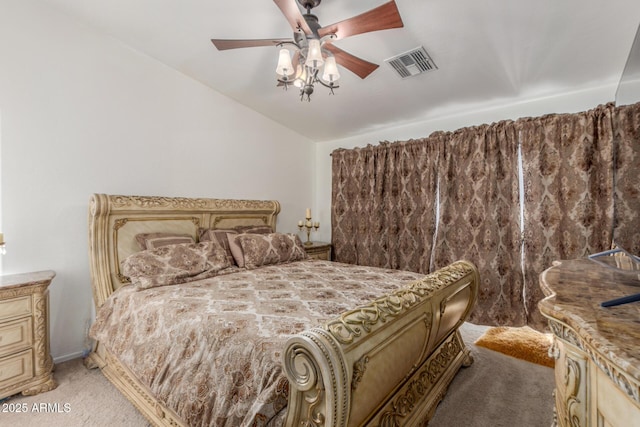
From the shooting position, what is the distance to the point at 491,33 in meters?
2.21

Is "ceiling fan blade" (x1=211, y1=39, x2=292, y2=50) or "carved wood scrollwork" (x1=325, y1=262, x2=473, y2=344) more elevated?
"ceiling fan blade" (x1=211, y1=39, x2=292, y2=50)

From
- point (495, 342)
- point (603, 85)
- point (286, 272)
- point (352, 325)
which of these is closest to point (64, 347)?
point (286, 272)

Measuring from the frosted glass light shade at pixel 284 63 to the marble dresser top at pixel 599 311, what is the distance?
72.6 inches

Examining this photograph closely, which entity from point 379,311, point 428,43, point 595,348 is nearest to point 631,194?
point 595,348

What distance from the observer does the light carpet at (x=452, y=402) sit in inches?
68.6

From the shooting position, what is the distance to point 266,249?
9.72 ft

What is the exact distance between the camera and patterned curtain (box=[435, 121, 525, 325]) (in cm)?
310

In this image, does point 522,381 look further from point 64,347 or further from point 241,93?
point 241,93

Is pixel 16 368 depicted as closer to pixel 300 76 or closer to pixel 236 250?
pixel 236 250

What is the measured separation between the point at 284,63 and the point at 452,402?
254cm

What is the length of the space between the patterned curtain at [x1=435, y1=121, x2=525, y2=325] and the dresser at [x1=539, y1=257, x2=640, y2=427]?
6.59ft

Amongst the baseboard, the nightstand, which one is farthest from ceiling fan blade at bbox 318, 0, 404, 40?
the baseboard

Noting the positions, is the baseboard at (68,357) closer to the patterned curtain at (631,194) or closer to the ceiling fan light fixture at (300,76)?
the ceiling fan light fixture at (300,76)

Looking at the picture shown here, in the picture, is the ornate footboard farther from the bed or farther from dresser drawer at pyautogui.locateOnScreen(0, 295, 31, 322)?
dresser drawer at pyautogui.locateOnScreen(0, 295, 31, 322)
